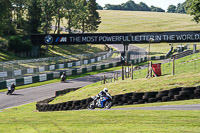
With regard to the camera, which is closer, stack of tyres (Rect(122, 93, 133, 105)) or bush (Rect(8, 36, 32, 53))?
stack of tyres (Rect(122, 93, 133, 105))

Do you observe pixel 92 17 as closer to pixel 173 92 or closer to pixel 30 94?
pixel 30 94

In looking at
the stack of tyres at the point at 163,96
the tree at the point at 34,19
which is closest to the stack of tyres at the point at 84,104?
the stack of tyres at the point at 163,96

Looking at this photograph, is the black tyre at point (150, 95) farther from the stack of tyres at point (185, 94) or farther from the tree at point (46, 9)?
the tree at point (46, 9)

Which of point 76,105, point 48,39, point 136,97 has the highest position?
point 48,39

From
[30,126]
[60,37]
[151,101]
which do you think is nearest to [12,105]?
[151,101]

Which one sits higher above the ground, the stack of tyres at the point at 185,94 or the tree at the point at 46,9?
the tree at the point at 46,9

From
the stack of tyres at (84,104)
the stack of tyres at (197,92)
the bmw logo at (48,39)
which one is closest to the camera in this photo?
the stack of tyres at (197,92)

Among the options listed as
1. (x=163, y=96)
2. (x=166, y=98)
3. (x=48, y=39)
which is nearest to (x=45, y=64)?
(x=48, y=39)

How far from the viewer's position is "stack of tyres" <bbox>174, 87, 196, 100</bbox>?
518 inches

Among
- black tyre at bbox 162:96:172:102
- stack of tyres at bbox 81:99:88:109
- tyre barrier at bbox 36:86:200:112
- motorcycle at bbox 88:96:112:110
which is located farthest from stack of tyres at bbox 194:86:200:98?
stack of tyres at bbox 81:99:88:109

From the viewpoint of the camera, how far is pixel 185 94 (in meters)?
13.3

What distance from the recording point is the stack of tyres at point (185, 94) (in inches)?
518

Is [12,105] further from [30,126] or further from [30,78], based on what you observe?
[30,126]

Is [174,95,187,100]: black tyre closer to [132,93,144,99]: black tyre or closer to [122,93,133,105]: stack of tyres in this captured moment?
[132,93,144,99]: black tyre
